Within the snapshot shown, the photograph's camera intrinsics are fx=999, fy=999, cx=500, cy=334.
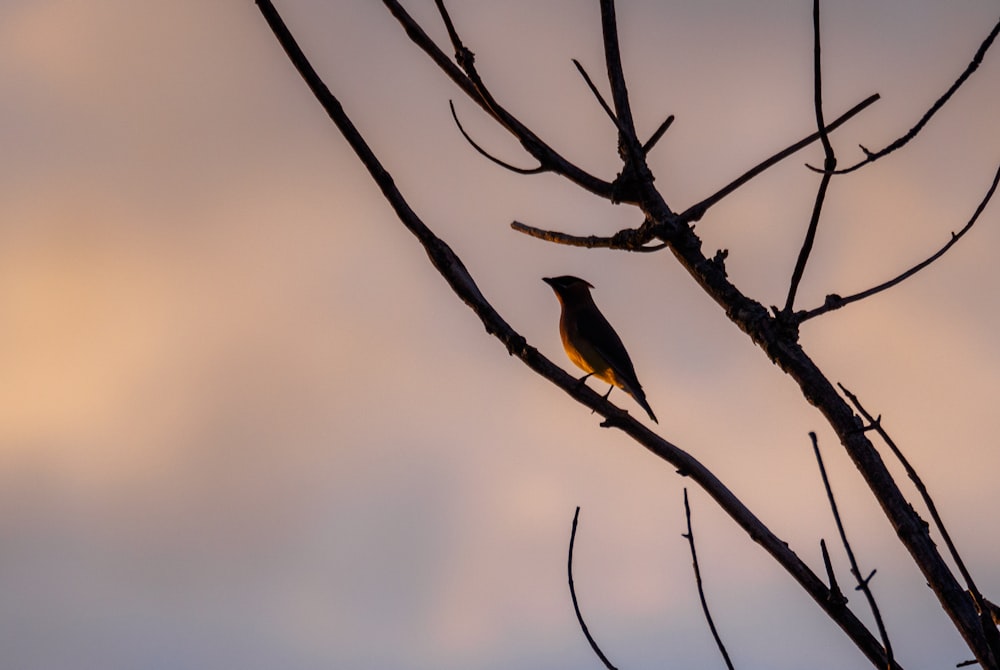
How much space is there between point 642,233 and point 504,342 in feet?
1.72

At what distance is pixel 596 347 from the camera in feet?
28.7

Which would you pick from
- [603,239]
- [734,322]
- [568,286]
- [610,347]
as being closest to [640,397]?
[610,347]

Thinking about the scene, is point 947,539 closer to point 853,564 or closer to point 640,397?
point 853,564

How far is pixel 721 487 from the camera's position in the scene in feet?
8.88

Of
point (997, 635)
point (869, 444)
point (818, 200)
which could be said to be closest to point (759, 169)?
point (818, 200)

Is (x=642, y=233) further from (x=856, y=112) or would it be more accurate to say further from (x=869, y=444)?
(x=869, y=444)

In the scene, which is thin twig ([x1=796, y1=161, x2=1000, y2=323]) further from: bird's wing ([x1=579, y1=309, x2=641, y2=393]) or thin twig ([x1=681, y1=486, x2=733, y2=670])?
bird's wing ([x1=579, y1=309, x2=641, y2=393])

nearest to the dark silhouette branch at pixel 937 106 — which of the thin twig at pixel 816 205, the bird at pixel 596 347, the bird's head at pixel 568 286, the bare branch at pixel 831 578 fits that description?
the thin twig at pixel 816 205

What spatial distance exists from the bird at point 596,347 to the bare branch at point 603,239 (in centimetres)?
523

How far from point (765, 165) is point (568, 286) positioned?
7008mm

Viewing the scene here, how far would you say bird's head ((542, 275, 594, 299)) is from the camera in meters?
9.78

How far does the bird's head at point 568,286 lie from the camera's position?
9.78m

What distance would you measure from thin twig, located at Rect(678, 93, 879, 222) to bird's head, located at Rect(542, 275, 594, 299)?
22.3 feet

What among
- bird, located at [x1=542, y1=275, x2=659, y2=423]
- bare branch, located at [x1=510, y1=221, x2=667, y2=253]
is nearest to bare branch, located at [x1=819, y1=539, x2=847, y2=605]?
bare branch, located at [x1=510, y1=221, x2=667, y2=253]
